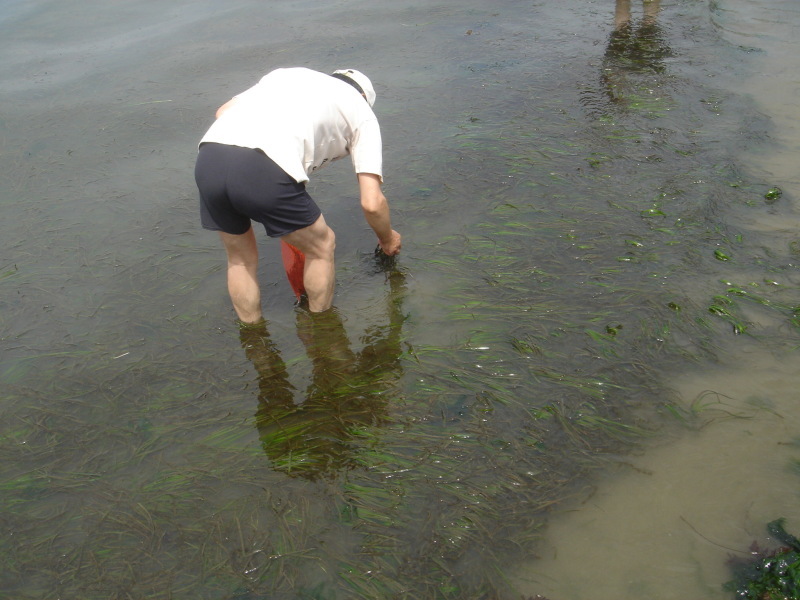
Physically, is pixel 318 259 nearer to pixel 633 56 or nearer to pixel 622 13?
pixel 633 56

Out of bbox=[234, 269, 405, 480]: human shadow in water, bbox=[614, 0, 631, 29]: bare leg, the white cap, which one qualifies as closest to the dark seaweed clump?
bbox=[234, 269, 405, 480]: human shadow in water

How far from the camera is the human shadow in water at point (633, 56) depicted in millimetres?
6602

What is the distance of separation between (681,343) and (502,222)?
168 centimetres

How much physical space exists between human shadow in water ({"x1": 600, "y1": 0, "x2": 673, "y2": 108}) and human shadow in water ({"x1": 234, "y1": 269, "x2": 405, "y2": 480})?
3.68m

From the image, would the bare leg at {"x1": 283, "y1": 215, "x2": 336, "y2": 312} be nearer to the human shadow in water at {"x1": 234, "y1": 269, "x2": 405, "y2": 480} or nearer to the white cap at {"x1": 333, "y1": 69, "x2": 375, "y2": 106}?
the human shadow in water at {"x1": 234, "y1": 269, "x2": 405, "y2": 480}

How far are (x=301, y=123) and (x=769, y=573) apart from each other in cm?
280

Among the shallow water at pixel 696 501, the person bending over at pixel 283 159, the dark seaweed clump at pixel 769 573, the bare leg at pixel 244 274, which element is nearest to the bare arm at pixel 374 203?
the person bending over at pixel 283 159

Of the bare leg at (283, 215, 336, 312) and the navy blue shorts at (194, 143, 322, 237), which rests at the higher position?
the navy blue shorts at (194, 143, 322, 237)

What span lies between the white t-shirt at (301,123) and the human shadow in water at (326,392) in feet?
3.37

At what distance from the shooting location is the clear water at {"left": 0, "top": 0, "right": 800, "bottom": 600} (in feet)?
9.12

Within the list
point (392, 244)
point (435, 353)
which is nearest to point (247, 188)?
point (392, 244)

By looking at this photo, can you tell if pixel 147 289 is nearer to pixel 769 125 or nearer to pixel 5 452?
pixel 5 452

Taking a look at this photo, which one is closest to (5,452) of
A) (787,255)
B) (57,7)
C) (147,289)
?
(147,289)

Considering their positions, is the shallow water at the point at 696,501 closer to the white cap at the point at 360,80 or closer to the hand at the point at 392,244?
the hand at the point at 392,244
